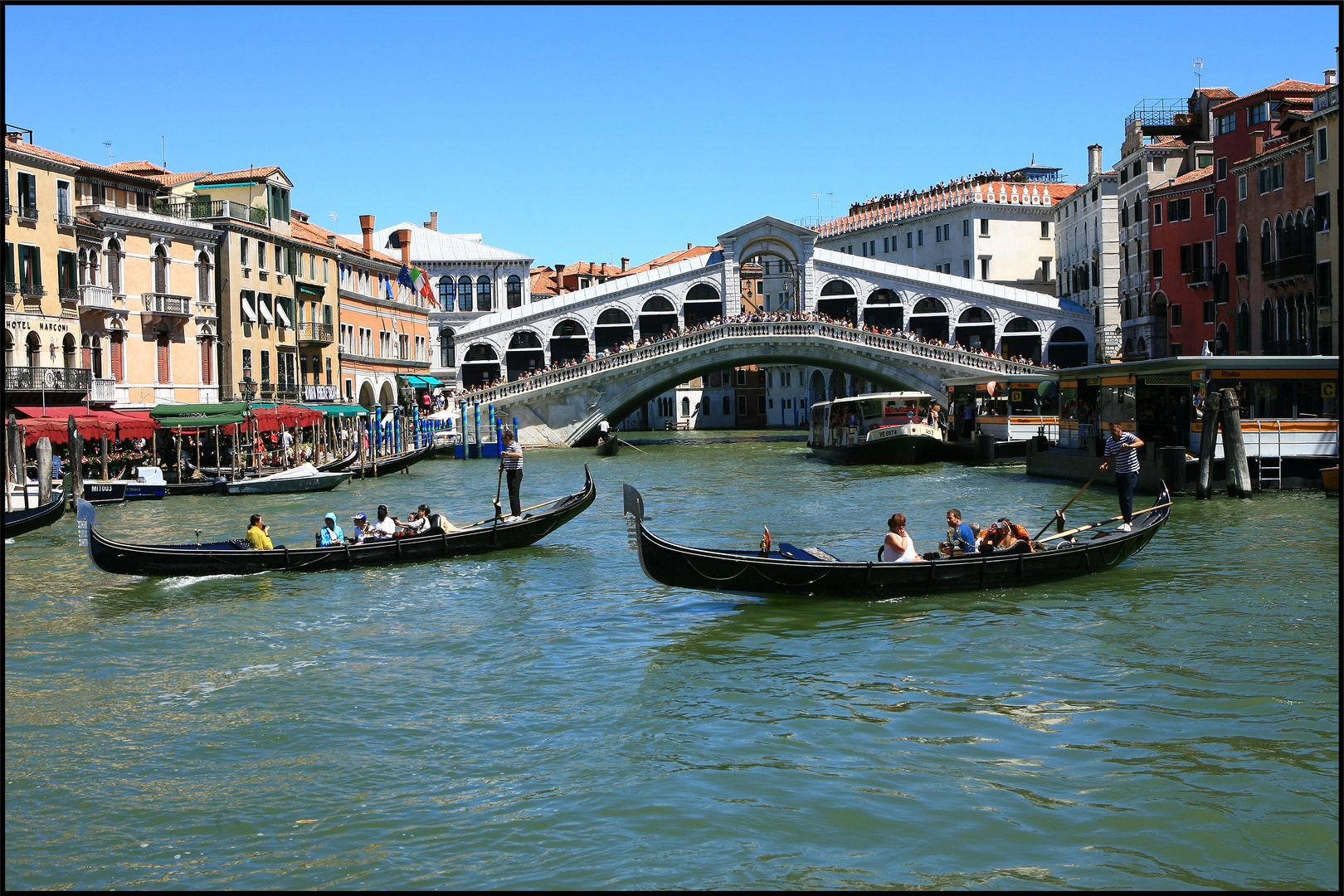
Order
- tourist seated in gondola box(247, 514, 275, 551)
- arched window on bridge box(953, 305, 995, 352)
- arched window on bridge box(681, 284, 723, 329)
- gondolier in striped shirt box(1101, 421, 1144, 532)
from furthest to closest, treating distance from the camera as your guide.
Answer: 1. arched window on bridge box(681, 284, 723, 329)
2. arched window on bridge box(953, 305, 995, 352)
3. gondolier in striped shirt box(1101, 421, 1144, 532)
4. tourist seated in gondola box(247, 514, 275, 551)

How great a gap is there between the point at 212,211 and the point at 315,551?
64.2ft

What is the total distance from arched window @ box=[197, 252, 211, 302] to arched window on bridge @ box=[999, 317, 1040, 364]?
23234mm

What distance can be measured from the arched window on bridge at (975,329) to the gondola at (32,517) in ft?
93.9

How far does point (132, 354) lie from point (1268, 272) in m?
22.1

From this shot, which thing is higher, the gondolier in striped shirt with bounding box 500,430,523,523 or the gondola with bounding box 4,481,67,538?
the gondolier in striped shirt with bounding box 500,430,523,523

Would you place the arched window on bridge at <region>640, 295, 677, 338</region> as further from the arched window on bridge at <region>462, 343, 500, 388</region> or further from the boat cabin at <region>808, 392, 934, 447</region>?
the boat cabin at <region>808, 392, 934, 447</region>

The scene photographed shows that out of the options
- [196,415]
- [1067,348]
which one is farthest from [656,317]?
[196,415]

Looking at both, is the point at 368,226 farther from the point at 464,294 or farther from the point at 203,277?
the point at 203,277

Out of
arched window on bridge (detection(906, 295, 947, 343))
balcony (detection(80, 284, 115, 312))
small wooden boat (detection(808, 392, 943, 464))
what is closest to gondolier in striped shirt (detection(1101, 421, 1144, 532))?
small wooden boat (detection(808, 392, 943, 464))

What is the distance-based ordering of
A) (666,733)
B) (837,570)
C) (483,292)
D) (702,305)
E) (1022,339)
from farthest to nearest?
1. (483,292)
2. (702,305)
3. (1022,339)
4. (837,570)
5. (666,733)

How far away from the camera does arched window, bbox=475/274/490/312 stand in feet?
162

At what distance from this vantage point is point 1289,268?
24.5 meters

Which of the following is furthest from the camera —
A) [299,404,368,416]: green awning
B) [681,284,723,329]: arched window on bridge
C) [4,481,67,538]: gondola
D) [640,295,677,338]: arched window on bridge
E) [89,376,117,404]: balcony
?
[640,295,677,338]: arched window on bridge

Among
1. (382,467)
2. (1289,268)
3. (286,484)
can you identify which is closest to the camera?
(286,484)
